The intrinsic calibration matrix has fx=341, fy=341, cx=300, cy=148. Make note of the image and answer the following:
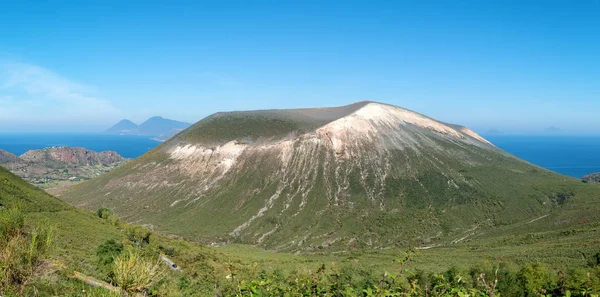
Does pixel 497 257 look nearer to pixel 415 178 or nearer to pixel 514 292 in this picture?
pixel 514 292

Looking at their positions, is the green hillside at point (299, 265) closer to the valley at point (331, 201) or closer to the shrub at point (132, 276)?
the shrub at point (132, 276)

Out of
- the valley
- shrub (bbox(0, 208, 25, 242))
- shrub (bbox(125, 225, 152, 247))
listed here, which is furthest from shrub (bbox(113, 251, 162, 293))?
shrub (bbox(125, 225, 152, 247))

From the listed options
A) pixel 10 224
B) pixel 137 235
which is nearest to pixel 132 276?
pixel 10 224

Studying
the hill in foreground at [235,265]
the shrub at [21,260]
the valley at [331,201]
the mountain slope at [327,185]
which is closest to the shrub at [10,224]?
the hill in foreground at [235,265]

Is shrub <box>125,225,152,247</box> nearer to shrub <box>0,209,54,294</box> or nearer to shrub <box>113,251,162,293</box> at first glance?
shrub <box>0,209,54,294</box>

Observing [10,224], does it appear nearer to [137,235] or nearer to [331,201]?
[137,235]

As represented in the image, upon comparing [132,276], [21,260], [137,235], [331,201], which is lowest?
[331,201]

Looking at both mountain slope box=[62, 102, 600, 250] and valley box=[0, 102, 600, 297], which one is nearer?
valley box=[0, 102, 600, 297]

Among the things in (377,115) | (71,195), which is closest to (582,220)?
(377,115)
